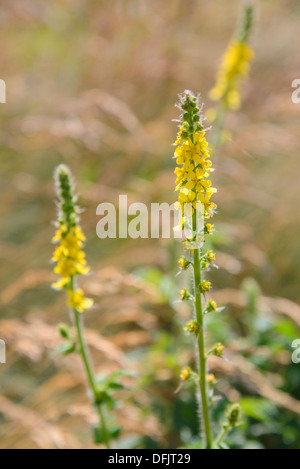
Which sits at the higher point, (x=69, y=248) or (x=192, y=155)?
(x=192, y=155)

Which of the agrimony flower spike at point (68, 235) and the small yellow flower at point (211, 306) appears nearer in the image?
the small yellow flower at point (211, 306)

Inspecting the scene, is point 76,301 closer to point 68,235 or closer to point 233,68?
point 68,235

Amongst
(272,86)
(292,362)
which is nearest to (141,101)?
(272,86)

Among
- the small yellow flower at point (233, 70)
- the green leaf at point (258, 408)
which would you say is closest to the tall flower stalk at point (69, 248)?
the green leaf at point (258, 408)

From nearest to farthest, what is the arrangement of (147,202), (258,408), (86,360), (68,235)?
(68,235), (86,360), (258,408), (147,202)

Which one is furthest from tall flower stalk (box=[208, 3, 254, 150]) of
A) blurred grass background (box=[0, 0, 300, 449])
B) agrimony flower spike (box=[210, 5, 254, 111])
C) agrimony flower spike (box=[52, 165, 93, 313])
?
agrimony flower spike (box=[52, 165, 93, 313])

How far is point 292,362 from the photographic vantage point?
106 inches

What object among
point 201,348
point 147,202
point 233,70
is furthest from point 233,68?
point 201,348

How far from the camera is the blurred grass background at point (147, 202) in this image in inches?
100

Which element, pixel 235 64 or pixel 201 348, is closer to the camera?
pixel 201 348

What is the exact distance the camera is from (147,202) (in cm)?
344

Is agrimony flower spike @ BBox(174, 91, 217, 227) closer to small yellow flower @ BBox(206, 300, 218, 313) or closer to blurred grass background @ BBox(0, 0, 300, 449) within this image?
small yellow flower @ BBox(206, 300, 218, 313)

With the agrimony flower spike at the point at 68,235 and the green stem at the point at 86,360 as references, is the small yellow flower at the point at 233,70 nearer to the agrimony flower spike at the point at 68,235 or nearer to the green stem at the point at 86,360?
the agrimony flower spike at the point at 68,235

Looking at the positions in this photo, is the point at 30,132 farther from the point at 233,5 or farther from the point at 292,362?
the point at 233,5
